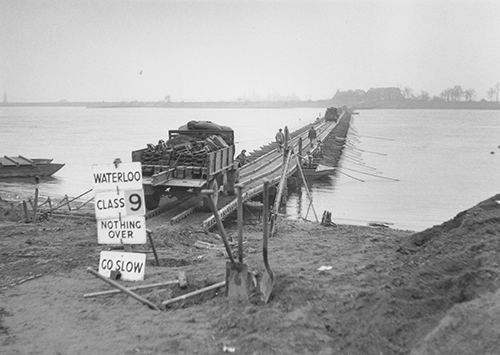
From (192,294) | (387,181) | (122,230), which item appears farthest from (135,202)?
(387,181)

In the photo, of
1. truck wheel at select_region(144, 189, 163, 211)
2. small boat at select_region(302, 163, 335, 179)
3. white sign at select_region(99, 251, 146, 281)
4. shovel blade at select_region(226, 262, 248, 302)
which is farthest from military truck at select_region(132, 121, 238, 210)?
small boat at select_region(302, 163, 335, 179)

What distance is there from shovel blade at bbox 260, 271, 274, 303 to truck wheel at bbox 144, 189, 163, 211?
8877 mm

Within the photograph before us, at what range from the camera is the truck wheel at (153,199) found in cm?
1482

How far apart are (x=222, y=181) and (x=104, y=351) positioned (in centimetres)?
1153

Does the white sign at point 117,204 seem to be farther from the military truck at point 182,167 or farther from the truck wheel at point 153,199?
the truck wheel at point 153,199

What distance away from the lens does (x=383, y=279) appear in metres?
6.33

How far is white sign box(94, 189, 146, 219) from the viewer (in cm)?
727

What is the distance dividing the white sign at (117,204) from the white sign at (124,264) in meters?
0.62

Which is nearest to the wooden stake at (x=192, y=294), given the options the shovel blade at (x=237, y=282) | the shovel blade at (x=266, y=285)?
the shovel blade at (x=237, y=282)

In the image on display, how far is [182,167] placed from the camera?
14648 millimetres

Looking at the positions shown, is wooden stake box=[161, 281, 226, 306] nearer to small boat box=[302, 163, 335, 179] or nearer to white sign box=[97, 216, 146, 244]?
white sign box=[97, 216, 146, 244]

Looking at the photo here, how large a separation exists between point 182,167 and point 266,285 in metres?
8.83

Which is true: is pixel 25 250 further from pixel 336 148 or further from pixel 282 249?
pixel 336 148

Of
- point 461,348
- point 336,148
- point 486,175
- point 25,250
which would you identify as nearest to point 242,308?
point 461,348
